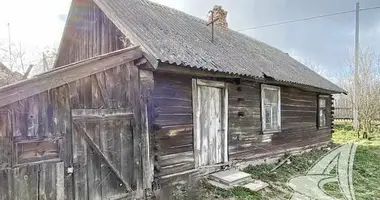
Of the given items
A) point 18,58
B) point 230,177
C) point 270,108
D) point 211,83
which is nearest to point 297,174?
point 270,108

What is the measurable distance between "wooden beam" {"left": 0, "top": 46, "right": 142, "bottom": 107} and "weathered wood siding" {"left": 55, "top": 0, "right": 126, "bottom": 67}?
143 cm

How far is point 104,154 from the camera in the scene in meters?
4.53

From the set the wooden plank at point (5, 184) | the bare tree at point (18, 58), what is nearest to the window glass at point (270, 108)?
the wooden plank at point (5, 184)

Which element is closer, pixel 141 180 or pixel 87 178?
pixel 87 178

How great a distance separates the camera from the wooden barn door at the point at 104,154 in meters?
4.24

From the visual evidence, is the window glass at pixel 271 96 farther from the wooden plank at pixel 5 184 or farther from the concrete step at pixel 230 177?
the wooden plank at pixel 5 184

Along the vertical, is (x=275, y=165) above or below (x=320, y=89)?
below

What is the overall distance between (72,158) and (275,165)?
6.62 m

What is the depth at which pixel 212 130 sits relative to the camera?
23.0 feet

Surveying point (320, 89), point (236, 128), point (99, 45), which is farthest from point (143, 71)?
point (320, 89)

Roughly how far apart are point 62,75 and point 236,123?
4.88 m

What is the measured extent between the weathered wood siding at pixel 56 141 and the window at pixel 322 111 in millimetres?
10371

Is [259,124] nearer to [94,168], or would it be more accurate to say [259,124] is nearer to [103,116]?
[103,116]

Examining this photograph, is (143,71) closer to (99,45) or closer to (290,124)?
(99,45)
